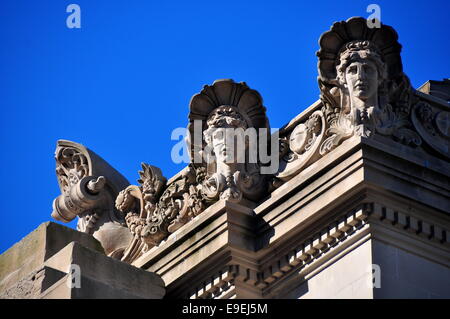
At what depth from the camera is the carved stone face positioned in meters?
29.6

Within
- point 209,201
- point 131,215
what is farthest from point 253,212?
point 131,215

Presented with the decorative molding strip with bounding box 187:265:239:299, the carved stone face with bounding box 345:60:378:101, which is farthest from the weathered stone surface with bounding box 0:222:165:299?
the carved stone face with bounding box 345:60:378:101

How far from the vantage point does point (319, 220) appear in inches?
1136

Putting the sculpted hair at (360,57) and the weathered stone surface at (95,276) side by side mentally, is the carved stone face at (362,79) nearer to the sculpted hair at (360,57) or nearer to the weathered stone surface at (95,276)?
the sculpted hair at (360,57)

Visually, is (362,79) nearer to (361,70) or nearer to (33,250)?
(361,70)

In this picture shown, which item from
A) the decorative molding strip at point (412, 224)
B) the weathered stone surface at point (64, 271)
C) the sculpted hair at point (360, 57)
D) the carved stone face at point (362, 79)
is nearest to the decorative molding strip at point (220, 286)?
the weathered stone surface at point (64, 271)

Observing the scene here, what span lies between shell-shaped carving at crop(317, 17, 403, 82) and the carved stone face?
0.34 meters

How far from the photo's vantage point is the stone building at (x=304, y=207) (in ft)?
92.3

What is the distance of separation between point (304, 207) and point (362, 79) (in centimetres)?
224

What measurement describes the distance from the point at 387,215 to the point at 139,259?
16.0ft

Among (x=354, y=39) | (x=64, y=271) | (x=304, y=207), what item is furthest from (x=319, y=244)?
(x=64, y=271)

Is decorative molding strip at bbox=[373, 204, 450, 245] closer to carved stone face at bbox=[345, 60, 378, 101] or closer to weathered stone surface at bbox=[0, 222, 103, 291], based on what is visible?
carved stone face at bbox=[345, 60, 378, 101]

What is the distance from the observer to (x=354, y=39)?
99.0 feet
